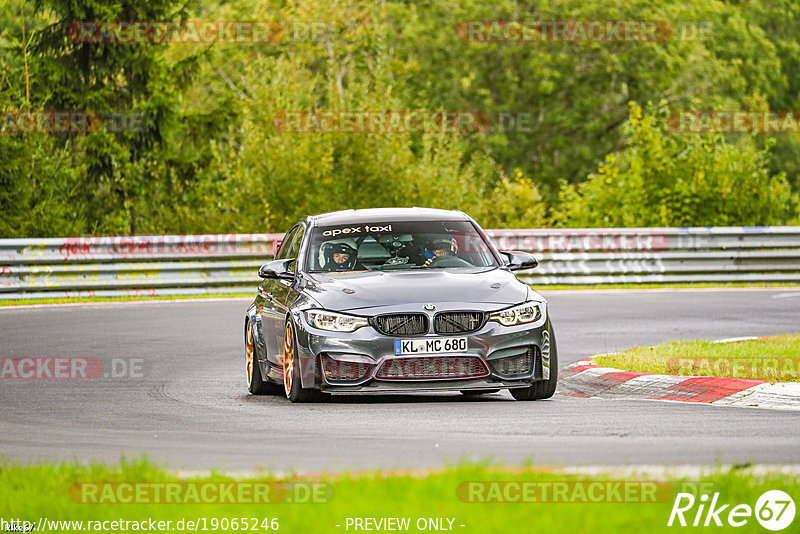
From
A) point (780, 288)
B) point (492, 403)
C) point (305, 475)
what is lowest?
point (780, 288)

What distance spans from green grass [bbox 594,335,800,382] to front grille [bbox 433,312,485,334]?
8.47 ft

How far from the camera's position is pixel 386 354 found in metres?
11.7

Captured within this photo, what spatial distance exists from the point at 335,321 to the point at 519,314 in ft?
4.66

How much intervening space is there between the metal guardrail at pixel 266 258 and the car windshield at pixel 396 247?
46.1 feet

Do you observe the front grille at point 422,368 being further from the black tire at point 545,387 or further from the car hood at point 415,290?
the black tire at point 545,387

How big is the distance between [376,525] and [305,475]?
1294 millimetres

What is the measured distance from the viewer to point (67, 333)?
19734 millimetres

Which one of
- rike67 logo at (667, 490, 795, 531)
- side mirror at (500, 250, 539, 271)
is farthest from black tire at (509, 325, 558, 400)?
rike67 logo at (667, 490, 795, 531)

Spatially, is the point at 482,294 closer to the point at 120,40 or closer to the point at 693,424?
the point at 693,424

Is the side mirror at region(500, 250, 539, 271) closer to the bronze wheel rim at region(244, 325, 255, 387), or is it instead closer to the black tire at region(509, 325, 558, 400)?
the black tire at region(509, 325, 558, 400)

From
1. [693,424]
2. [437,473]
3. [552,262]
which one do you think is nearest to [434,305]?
[693,424]

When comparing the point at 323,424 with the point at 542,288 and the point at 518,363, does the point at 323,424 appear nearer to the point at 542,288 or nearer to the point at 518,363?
the point at 518,363

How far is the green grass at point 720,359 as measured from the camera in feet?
43.7

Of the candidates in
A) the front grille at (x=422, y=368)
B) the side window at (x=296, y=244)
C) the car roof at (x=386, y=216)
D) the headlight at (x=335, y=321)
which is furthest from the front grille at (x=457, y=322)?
the side window at (x=296, y=244)
